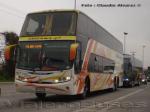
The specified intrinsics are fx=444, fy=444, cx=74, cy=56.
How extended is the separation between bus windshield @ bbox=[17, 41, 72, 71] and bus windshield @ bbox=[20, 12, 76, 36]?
0.54 metres

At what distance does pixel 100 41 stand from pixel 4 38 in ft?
131

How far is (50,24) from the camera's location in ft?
64.0

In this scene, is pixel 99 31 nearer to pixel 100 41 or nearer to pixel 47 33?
pixel 100 41

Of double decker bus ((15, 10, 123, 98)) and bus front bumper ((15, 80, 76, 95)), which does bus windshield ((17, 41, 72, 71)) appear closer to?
double decker bus ((15, 10, 123, 98))

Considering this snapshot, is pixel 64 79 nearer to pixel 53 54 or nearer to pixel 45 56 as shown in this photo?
pixel 53 54

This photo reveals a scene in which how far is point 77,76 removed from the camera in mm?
19438

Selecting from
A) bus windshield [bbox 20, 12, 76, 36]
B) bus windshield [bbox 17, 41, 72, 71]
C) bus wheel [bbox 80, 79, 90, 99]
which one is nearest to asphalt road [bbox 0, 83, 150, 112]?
bus wheel [bbox 80, 79, 90, 99]

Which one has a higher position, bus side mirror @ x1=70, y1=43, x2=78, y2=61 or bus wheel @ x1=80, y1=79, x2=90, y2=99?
bus side mirror @ x1=70, y1=43, x2=78, y2=61

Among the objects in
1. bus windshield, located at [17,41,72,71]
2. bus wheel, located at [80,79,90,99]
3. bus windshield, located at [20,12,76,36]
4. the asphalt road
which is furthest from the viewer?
bus wheel, located at [80,79,90,99]

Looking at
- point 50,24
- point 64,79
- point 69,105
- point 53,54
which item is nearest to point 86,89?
point 64,79

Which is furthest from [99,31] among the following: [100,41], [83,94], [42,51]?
[42,51]

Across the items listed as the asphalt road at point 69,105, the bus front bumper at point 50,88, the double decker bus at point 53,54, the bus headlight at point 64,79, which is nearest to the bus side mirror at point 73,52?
the double decker bus at point 53,54

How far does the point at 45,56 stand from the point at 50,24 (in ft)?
5.02

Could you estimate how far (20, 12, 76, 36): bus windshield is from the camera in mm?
19266
